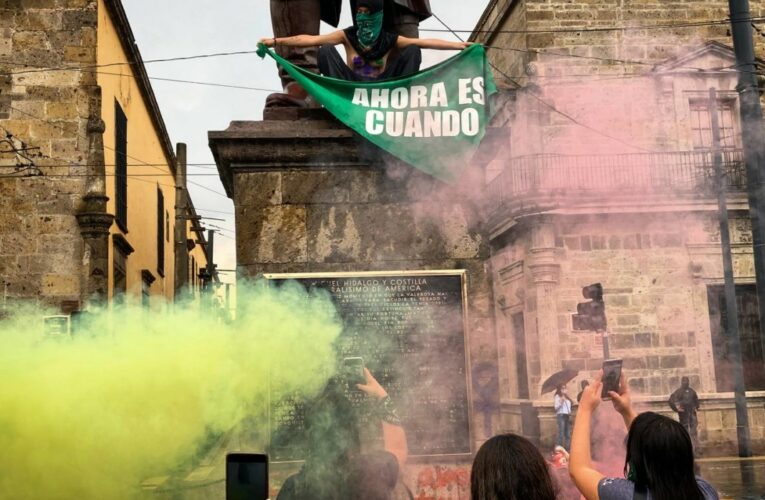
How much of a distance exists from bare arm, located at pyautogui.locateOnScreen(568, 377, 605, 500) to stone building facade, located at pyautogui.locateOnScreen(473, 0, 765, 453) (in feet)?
21.0

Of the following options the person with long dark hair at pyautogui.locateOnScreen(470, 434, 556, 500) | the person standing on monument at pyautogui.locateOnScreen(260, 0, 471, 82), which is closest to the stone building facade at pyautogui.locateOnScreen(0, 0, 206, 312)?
the person standing on monument at pyautogui.locateOnScreen(260, 0, 471, 82)

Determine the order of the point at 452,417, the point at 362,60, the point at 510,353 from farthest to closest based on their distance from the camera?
the point at 510,353, the point at 362,60, the point at 452,417

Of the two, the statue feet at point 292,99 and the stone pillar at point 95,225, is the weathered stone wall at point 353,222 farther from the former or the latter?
the stone pillar at point 95,225

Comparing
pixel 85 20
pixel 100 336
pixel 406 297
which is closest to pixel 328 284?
pixel 406 297

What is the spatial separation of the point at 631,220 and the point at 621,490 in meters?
9.54

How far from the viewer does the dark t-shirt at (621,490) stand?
3230mm

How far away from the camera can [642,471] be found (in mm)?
3148

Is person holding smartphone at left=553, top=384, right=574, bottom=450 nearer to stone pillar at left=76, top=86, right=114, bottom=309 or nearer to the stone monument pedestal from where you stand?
stone pillar at left=76, top=86, right=114, bottom=309

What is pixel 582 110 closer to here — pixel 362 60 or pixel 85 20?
pixel 362 60

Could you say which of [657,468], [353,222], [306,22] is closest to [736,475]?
[353,222]

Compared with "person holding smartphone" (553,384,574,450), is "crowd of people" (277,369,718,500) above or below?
above

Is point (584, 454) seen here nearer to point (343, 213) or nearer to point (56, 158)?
point (343, 213)

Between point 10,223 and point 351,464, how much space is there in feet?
45.4

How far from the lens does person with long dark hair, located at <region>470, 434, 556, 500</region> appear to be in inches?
119
